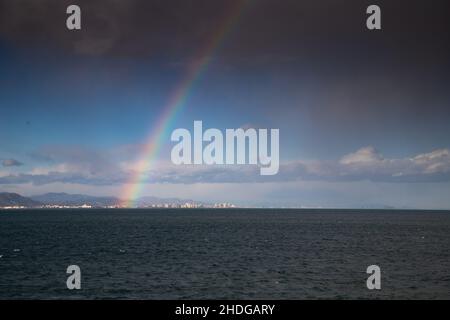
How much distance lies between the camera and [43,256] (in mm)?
81062

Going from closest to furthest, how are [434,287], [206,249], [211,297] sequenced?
[211,297]
[434,287]
[206,249]

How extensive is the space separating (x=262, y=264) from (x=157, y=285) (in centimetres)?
2123

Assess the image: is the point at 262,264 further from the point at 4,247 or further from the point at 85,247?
the point at 4,247

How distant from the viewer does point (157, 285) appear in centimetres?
5438
